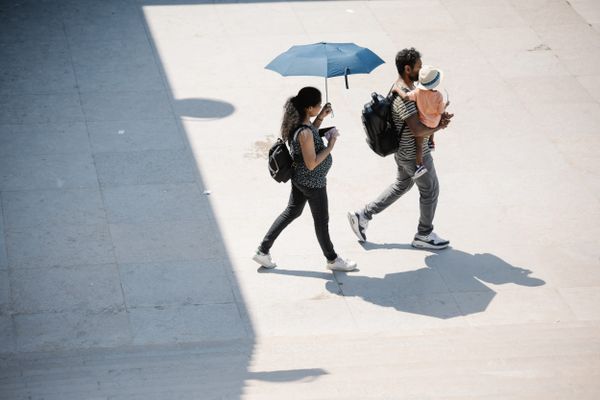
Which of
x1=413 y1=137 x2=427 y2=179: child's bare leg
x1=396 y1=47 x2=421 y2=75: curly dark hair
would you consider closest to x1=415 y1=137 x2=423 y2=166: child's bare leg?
x1=413 y1=137 x2=427 y2=179: child's bare leg

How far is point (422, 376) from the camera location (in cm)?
580

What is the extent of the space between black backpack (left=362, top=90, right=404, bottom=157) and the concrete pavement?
42.1 inches

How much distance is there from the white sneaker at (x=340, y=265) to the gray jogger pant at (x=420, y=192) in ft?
1.95

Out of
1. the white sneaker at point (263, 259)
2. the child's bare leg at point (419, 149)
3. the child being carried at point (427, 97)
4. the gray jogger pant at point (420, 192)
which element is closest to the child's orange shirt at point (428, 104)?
the child being carried at point (427, 97)

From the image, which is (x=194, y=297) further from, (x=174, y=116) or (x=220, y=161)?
(x=174, y=116)

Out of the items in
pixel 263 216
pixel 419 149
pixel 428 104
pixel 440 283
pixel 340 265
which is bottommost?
pixel 263 216

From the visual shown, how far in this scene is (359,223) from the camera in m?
8.19

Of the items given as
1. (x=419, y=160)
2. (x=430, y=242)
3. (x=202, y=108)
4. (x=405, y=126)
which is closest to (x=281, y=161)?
(x=405, y=126)

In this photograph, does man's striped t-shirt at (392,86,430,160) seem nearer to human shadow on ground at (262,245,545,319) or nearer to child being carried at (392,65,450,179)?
child being carried at (392,65,450,179)

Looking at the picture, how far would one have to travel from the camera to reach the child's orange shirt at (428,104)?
24.2ft

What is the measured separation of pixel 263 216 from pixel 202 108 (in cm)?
224

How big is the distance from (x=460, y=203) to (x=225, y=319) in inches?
113

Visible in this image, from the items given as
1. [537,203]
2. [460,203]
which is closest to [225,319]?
[460,203]

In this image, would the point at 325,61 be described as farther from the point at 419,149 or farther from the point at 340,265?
the point at 340,265
